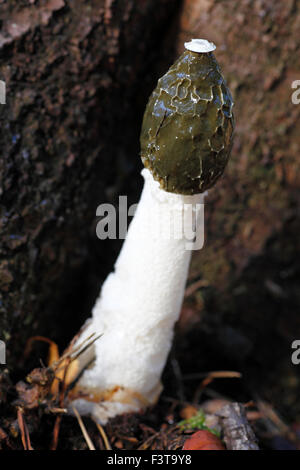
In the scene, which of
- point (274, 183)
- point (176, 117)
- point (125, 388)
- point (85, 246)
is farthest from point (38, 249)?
point (274, 183)

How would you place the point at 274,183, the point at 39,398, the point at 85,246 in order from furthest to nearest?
the point at 274,183 → the point at 85,246 → the point at 39,398

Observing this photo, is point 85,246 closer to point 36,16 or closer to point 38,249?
point 38,249

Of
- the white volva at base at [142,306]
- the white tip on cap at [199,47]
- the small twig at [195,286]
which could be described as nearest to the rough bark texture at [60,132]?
the white volva at base at [142,306]

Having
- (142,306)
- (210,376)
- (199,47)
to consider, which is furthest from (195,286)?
(199,47)

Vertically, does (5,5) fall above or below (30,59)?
above

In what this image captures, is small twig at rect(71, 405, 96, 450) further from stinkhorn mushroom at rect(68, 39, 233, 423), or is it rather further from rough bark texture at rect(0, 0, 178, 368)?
rough bark texture at rect(0, 0, 178, 368)

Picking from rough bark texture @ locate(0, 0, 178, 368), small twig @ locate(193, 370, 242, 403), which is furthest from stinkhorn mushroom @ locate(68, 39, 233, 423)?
small twig @ locate(193, 370, 242, 403)

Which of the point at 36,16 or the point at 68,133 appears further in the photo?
the point at 68,133
